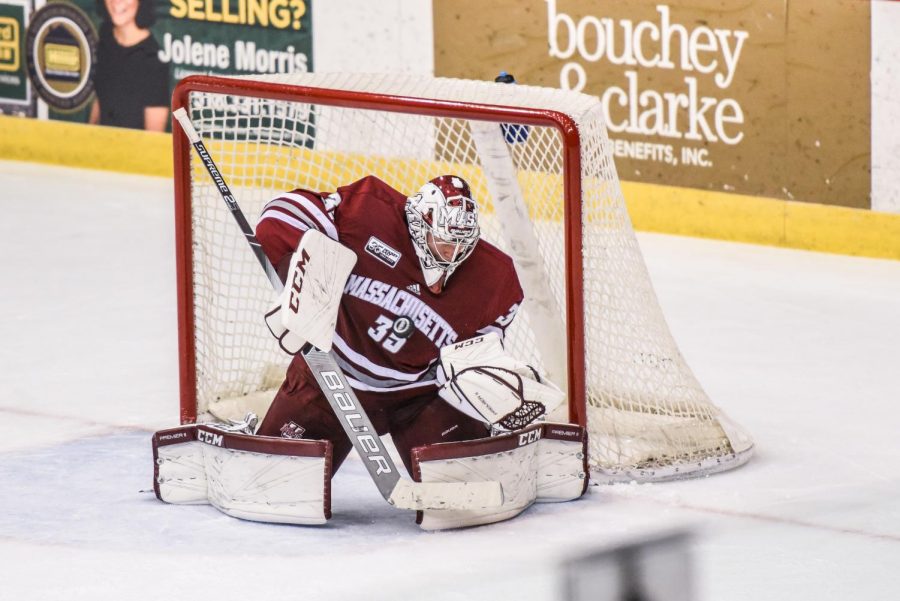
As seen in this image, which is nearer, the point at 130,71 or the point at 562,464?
the point at 562,464

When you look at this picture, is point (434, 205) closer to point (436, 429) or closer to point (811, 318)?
point (436, 429)

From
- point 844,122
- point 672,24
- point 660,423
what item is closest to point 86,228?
point 672,24

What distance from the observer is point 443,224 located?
4.34 m

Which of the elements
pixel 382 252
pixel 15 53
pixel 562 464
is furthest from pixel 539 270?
pixel 15 53

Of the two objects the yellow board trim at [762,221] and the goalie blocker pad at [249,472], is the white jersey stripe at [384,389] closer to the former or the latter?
the goalie blocker pad at [249,472]

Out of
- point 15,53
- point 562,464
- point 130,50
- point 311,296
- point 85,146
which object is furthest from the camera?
point 15,53

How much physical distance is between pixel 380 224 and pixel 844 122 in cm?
327

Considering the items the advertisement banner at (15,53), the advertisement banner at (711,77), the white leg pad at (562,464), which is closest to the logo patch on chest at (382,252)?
the white leg pad at (562,464)

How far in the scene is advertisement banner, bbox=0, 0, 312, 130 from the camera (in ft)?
28.3

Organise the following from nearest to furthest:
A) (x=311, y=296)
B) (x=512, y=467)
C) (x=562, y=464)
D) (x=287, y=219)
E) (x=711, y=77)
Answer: (x=311, y=296), (x=287, y=219), (x=512, y=467), (x=562, y=464), (x=711, y=77)

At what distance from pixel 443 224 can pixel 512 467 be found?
0.60m

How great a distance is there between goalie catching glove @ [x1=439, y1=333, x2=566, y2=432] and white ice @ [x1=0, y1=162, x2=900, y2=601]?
29 cm

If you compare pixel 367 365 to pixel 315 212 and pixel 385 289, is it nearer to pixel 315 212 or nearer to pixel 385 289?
pixel 385 289

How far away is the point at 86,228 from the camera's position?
26.7ft
